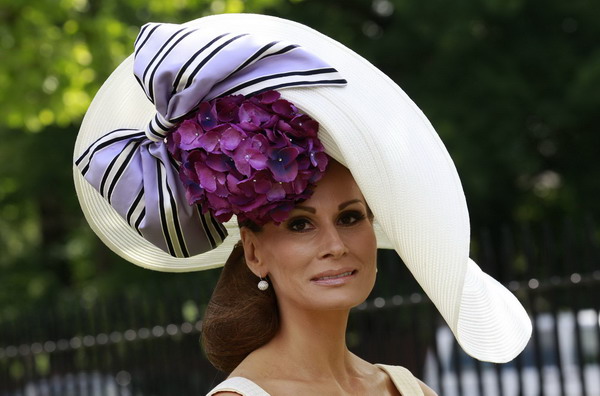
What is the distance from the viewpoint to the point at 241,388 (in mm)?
2459

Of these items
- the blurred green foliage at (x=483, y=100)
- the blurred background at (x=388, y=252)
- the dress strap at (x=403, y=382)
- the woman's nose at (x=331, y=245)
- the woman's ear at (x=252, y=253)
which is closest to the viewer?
the woman's nose at (x=331, y=245)

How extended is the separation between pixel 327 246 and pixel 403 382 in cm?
54

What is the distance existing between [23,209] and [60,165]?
11.1 feet

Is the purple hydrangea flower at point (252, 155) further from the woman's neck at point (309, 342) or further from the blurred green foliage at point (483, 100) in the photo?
the blurred green foliage at point (483, 100)

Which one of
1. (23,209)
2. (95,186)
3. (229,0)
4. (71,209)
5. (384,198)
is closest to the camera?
(384,198)

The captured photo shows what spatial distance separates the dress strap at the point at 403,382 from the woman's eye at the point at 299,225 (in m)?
0.52

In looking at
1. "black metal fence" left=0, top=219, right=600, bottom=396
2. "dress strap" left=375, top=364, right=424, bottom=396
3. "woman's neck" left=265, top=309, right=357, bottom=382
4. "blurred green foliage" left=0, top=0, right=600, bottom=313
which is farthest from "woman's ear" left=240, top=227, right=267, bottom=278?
"blurred green foliage" left=0, top=0, right=600, bottom=313

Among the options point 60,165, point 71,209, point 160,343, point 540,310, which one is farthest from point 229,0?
point 71,209

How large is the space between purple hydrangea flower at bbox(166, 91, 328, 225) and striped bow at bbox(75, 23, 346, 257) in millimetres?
47

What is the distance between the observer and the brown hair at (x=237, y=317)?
263 cm

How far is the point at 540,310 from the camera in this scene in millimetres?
5859

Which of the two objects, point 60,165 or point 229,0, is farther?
point 60,165

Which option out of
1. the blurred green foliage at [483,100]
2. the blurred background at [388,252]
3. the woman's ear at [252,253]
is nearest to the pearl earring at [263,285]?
the woman's ear at [252,253]

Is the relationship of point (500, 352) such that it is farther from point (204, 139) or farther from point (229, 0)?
point (229, 0)
